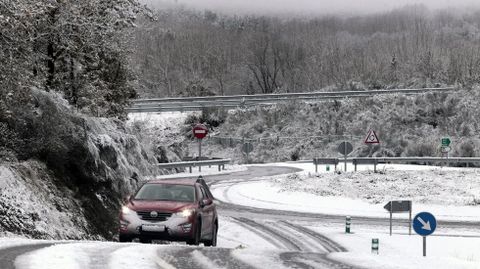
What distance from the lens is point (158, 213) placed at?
1403 cm

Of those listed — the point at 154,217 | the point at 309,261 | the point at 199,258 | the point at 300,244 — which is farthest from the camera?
the point at 300,244

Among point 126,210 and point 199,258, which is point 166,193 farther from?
point 199,258

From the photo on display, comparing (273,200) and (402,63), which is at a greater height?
(402,63)

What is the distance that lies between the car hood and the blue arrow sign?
6163 millimetres

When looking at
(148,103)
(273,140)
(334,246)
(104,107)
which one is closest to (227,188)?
(104,107)

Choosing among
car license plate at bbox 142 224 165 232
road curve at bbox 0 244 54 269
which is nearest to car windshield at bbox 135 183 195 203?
car license plate at bbox 142 224 165 232

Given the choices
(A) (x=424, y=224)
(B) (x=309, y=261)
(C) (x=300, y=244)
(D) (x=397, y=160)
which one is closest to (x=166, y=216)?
(B) (x=309, y=261)

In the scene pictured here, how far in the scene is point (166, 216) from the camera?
45.9ft

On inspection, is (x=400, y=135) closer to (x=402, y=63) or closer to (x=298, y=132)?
(x=298, y=132)

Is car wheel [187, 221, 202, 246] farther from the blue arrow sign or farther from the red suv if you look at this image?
the blue arrow sign

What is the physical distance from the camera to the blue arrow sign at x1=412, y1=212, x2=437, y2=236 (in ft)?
56.1

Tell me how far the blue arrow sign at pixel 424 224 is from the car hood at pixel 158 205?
616cm

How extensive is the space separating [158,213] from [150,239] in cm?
54

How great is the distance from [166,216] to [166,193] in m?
Result: 1.20
